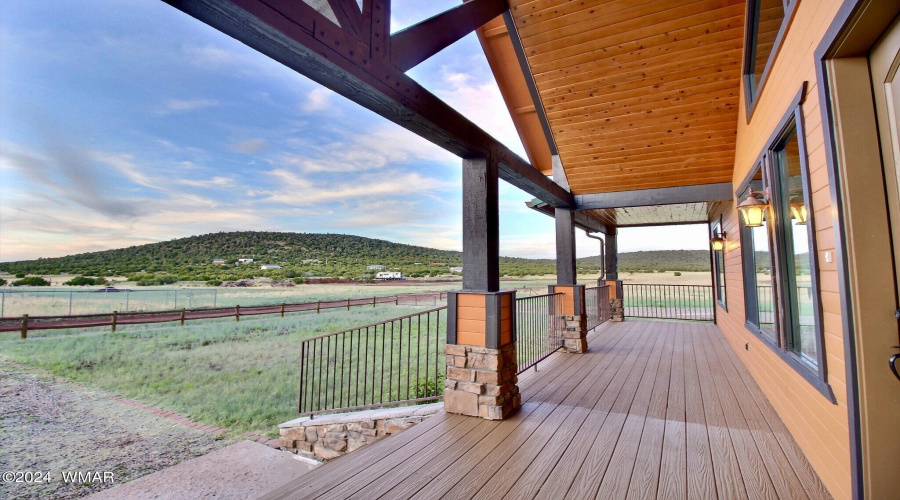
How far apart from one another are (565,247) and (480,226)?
10.2ft

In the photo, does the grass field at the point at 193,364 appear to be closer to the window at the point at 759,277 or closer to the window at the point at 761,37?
the window at the point at 759,277

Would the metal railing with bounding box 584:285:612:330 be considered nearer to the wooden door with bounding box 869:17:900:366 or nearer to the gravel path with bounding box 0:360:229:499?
the wooden door with bounding box 869:17:900:366

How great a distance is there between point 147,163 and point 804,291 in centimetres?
2774

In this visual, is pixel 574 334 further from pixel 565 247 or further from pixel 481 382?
pixel 481 382

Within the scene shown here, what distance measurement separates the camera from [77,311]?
12.8 metres

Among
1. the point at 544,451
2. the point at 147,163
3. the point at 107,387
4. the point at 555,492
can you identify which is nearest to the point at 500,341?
the point at 544,451

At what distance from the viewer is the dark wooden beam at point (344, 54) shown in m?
1.47

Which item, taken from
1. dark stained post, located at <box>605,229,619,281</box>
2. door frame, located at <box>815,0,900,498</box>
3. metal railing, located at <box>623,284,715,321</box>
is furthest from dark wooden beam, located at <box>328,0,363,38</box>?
metal railing, located at <box>623,284,715,321</box>

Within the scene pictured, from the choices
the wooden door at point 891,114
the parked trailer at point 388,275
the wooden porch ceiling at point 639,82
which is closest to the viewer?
the wooden door at point 891,114

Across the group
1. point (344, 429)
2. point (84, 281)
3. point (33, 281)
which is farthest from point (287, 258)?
point (344, 429)

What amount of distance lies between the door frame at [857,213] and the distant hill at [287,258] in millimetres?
13697

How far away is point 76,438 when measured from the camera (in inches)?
301

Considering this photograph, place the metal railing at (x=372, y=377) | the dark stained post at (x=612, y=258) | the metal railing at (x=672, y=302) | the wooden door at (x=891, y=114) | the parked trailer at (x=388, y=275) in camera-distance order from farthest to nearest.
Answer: the parked trailer at (x=388, y=275)
the metal railing at (x=672, y=302)
the dark stained post at (x=612, y=258)
the metal railing at (x=372, y=377)
the wooden door at (x=891, y=114)

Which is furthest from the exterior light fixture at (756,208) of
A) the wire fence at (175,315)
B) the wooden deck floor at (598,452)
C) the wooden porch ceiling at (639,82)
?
the wire fence at (175,315)
